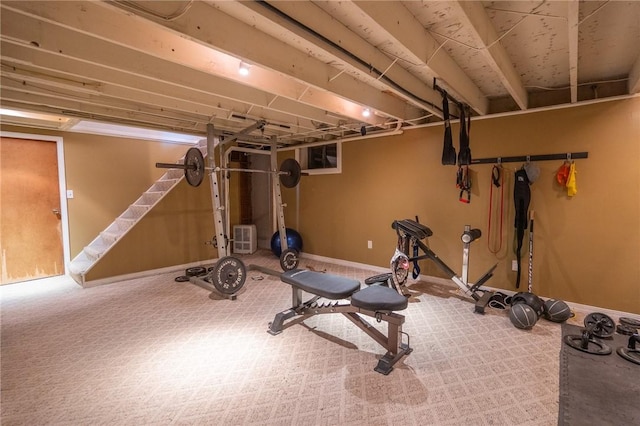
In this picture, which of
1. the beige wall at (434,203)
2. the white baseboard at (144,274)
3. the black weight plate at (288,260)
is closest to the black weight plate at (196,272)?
the white baseboard at (144,274)

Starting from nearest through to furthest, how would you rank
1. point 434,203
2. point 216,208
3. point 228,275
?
point 228,275, point 216,208, point 434,203

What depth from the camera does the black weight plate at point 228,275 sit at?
3.50m

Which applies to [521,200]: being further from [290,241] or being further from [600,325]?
[290,241]

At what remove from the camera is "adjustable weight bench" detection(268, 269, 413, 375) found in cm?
217

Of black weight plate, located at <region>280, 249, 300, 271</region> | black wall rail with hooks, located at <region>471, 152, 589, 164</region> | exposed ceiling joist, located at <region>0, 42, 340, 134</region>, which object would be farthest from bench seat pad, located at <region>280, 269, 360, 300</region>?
black wall rail with hooks, located at <region>471, 152, 589, 164</region>

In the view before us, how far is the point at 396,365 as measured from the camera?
2.21 meters

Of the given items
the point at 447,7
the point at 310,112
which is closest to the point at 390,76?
the point at 447,7

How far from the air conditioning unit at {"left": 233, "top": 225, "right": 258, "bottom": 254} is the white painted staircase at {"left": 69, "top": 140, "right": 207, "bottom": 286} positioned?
1.71m

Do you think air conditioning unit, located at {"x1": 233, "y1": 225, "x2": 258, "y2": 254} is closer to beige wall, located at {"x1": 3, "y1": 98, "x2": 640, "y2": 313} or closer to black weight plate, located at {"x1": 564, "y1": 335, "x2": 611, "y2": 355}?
beige wall, located at {"x1": 3, "y1": 98, "x2": 640, "y2": 313}

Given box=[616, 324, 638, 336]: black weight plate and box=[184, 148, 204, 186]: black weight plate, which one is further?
box=[184, 148, 204, 186]: black weight plate

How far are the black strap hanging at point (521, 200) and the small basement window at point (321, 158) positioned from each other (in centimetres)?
275

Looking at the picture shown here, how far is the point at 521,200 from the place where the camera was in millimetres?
3377

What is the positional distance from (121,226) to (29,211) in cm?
120

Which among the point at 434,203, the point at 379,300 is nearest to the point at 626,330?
the point at 434,203
